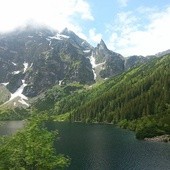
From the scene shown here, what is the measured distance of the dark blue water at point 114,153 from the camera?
111188mm

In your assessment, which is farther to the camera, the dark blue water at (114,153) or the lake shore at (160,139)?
the lake shore at (160,139)

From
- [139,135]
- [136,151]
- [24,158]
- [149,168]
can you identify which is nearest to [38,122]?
[24,158]

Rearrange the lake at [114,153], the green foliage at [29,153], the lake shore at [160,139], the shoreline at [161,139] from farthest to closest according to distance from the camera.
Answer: the lake shore at [160,139], the shoreline at [161,139], the lake at [114,153], the green foliage at [29,153]

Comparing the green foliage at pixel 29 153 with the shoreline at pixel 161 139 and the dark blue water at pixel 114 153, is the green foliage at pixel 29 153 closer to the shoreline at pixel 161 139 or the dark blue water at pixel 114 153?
the dark blue water at pixel 114 153

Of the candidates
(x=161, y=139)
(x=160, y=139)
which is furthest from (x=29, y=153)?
(x=160, y=139)

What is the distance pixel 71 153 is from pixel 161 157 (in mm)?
33639

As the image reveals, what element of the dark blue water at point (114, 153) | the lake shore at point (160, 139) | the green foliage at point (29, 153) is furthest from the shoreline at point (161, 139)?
the green foliage at point (29, 153)

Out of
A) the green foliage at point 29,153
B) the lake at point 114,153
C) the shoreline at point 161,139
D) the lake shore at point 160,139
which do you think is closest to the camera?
the green foliage at point 29,153

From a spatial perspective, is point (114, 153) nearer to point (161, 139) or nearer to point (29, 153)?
point (161, 139)

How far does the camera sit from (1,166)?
45.6 meters

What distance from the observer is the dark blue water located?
111188 mm

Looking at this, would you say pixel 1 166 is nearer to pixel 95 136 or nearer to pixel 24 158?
pixel 24 158

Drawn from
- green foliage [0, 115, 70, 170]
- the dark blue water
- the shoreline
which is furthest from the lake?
green foliage [0, 115, 70, 170]

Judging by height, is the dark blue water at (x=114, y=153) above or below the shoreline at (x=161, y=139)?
below
